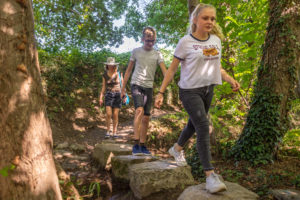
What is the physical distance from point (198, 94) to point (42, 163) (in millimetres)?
1772

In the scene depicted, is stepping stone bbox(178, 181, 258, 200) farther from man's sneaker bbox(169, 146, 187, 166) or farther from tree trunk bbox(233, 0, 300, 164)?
tree trunk bbox(233, 0, 300, 164)

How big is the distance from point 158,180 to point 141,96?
1.57 meters

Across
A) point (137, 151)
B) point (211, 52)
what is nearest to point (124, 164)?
point (137, 151)

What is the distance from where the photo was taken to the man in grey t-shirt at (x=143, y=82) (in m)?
3.90

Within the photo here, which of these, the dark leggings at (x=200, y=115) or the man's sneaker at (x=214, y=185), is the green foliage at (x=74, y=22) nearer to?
the dark leggings at (x=200, y=115)

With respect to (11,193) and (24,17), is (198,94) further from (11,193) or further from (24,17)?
(11,193)

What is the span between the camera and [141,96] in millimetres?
3936

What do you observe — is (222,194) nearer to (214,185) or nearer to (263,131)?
(214,185)

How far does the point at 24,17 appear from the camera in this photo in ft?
6.02

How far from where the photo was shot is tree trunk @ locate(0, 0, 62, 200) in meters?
1.71

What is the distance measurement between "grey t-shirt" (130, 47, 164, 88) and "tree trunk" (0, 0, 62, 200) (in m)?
2.18

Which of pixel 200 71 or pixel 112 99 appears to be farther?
Answer: pixel 112 99

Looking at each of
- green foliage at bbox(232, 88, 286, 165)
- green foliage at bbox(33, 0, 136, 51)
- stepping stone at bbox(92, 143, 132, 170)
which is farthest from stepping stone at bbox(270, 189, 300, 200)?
green foliage at bbox(33, 0, 136, 51)

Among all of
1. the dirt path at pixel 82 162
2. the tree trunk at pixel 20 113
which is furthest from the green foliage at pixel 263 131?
the tree trunk at pixel 20 113
